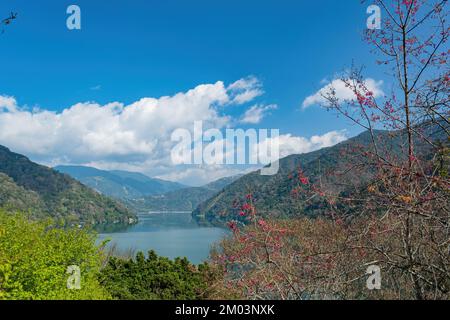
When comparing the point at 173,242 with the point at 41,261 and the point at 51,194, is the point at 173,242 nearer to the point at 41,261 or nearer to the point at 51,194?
the point at 41,261

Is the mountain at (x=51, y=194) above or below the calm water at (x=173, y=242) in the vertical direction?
above

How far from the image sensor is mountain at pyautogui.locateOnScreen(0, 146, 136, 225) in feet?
356

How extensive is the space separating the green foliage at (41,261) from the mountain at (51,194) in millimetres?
101595

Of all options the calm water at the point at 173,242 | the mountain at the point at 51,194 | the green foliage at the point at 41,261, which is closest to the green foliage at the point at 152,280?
the green foliage at the point at 41,261

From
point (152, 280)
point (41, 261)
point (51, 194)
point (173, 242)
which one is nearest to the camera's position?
point (41, 261)

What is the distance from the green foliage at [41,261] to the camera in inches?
237

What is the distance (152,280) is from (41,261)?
5454 mm

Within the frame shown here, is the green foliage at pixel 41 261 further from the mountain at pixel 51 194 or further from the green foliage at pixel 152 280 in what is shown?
the mountain at pixel 51 194

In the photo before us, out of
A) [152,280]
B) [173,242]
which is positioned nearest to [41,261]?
[152,280]

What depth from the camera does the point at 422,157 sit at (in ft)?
13.0

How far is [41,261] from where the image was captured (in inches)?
266
